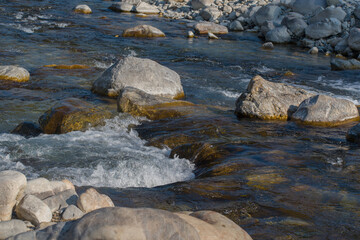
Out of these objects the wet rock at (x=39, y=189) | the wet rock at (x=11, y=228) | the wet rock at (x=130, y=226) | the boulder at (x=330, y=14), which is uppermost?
the boulder at (x=330, y=14)

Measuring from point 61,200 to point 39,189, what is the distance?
0.30 metres

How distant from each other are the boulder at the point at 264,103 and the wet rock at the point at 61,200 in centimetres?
535

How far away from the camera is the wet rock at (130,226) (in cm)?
283

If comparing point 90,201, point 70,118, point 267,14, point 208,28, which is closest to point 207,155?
point 70,118

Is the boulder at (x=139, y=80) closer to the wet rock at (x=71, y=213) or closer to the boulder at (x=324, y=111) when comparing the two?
the boulder at (x=324, y=111)

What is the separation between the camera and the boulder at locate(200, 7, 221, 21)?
26.0 m

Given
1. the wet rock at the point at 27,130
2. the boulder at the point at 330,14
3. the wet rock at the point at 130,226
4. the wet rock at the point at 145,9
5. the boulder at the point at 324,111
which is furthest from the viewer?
the wet rock at the point at 145,9

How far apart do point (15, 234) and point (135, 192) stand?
6.75 feet

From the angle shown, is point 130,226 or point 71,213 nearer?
point 130,226

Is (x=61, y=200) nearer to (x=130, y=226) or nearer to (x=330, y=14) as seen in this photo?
(x=130, y=226)

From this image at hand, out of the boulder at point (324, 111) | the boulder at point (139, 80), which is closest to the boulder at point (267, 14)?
the boulder at point (139, 80)

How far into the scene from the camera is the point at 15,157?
645 centimetres

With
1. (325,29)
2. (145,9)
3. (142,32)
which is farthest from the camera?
(145,9)

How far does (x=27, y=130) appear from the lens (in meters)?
7.74
